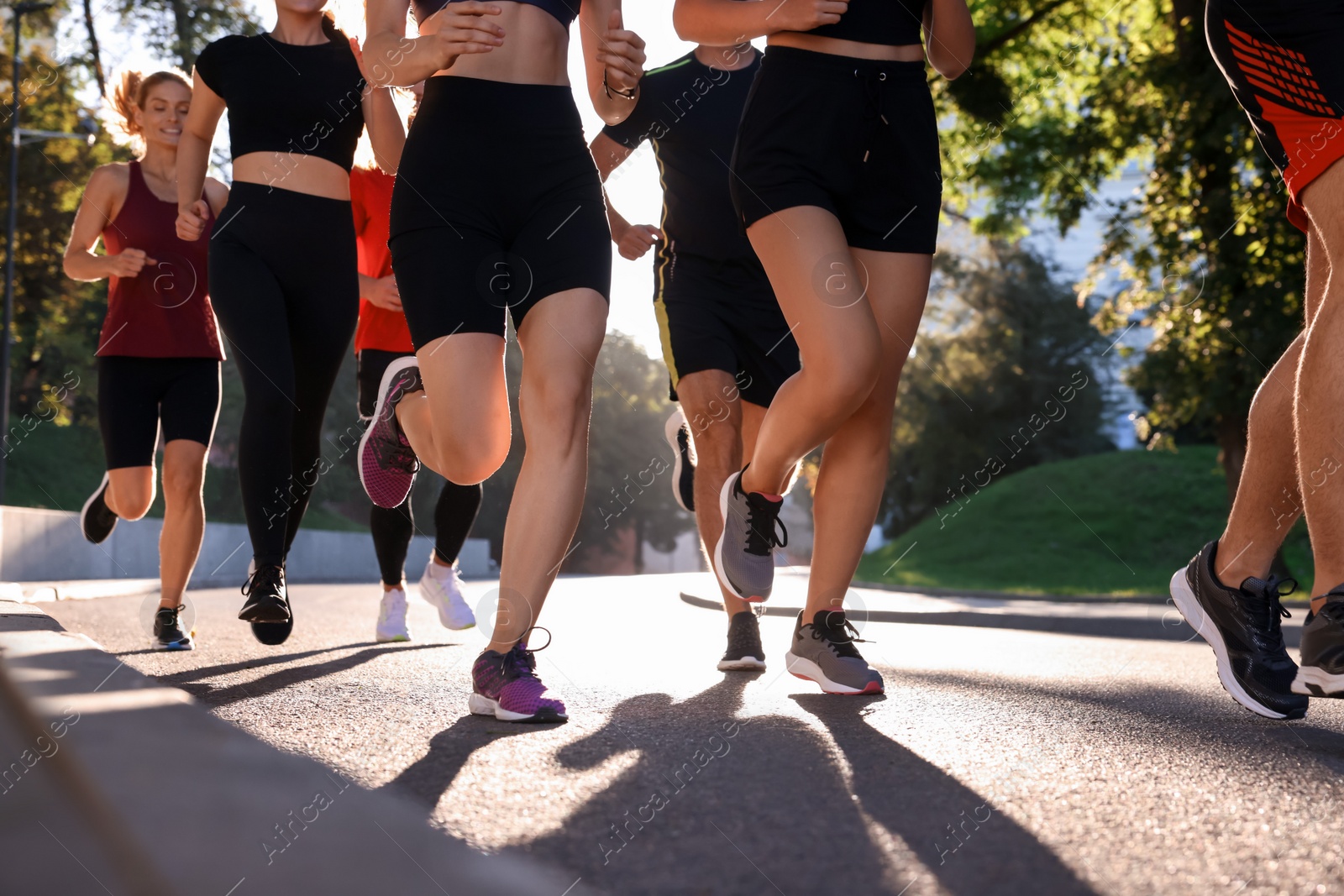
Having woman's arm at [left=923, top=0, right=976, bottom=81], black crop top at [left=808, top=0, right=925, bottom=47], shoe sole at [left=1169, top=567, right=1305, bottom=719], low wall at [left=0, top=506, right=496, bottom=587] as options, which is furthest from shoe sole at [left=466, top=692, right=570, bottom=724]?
low wall at [left=0, top=506, right=496, bottom=587]

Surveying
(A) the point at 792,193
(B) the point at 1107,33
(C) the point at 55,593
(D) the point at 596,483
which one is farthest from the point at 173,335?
(D) the point at 596,483

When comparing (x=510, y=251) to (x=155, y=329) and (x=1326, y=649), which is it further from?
(x=155, y=329)

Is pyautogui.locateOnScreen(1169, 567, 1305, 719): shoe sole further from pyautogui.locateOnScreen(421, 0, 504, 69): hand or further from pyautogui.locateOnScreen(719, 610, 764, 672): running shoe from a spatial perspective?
pyautogui.locateOnScreen(421, 0, 504, 69): hand

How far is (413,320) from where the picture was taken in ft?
10.7

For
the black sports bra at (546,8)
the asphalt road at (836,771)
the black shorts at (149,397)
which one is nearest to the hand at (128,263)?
the black shorts at (149,397)

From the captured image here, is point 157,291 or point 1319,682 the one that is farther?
point 157,291

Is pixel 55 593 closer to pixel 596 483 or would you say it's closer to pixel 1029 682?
pixel 1029 682

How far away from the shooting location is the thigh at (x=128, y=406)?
515cm

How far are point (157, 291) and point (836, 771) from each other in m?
3.99

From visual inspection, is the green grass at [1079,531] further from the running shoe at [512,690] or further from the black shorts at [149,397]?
the running shoe at [512,690]

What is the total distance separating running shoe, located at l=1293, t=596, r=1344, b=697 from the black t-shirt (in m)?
2.59

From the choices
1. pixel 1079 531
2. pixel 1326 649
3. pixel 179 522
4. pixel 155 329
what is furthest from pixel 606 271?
pixel 1079 531

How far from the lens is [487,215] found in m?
3.25

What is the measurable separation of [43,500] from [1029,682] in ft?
74.3
